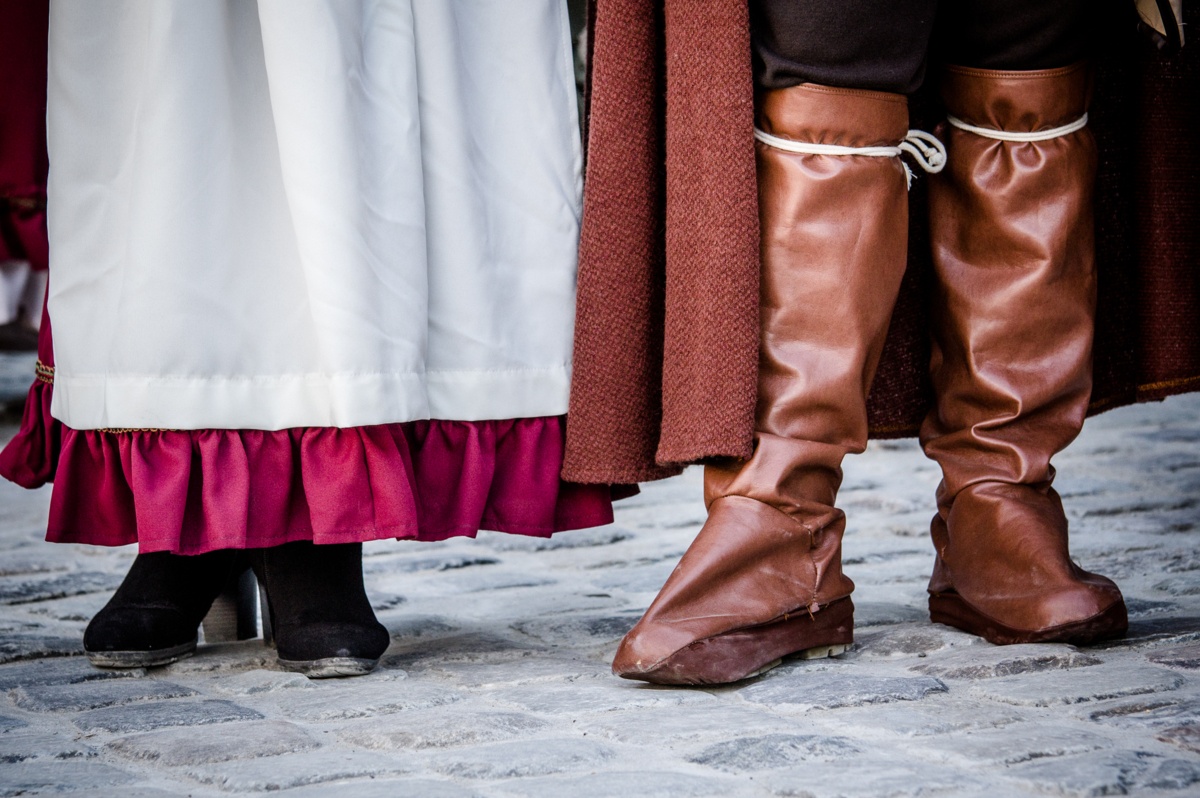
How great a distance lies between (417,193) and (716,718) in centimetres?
67

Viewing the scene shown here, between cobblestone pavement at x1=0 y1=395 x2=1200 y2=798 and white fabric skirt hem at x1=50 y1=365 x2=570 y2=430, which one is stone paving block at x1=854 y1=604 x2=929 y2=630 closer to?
cobblestone pavement at x1=0 y1=395 x2=1200 y2=798

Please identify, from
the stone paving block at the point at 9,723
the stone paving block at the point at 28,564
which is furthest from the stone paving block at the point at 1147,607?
the stone paving block at the point at 28,564

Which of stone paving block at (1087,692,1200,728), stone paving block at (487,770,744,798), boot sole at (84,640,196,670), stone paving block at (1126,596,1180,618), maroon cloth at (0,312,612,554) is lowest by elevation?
boot sole at (84,640,196,670)

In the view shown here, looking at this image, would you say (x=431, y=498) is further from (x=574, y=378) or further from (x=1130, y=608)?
(x=1130, y=608)

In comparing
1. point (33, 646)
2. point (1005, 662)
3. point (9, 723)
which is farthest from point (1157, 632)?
point (33, 646)

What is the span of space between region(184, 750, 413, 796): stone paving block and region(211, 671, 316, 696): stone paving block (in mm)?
274

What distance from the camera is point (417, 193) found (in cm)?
140

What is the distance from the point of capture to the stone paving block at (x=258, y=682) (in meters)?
1.32

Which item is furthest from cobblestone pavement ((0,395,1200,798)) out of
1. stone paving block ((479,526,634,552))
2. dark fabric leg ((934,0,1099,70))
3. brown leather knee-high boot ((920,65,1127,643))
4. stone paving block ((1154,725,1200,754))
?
dark fabric leg ((934,0,1099,70))

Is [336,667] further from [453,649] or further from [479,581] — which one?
[479,581]

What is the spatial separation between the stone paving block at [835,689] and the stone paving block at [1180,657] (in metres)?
0.24

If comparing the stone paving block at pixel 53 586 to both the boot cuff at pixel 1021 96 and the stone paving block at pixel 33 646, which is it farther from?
the boot cuff at pixel 1021 96

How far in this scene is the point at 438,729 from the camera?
3.67 feet

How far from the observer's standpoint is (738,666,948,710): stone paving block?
3.83 ft
